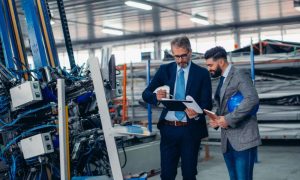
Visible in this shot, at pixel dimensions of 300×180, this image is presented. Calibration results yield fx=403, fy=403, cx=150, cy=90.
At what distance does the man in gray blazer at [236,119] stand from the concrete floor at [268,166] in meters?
2.62

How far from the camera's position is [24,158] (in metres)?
4.03

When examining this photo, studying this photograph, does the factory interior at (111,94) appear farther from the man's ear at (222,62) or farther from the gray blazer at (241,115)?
the gray blazer at (241,115)

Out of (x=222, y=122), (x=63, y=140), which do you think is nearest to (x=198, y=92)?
(x=222, y=122)

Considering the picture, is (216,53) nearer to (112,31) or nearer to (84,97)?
(84,97)

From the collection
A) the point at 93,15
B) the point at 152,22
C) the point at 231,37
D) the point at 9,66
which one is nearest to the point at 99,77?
the point at 9,66

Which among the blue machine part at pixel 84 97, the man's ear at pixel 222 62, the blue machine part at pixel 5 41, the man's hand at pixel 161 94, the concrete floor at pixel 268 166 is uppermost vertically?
the blue machine part at pixel 5 41

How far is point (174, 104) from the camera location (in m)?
3.36

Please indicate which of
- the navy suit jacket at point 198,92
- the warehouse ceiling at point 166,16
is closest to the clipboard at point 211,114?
the navy suit jacket at point 198,92

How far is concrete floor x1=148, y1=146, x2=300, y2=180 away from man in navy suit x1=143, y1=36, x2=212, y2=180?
8.34 feet

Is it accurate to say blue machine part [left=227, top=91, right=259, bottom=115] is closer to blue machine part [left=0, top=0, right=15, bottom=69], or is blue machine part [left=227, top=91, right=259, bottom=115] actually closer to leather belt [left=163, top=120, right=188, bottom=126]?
leather belt [left=163, top=120, right=188, bottom=126]

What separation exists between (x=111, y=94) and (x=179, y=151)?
79 cm

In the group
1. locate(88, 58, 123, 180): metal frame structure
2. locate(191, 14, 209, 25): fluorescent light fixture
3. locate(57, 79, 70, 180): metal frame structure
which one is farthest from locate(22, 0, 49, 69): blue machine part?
locate(191, 14, 209, 25): fluorescent light fixture

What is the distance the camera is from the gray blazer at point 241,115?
3238mm

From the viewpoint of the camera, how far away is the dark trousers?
11.2 feet
